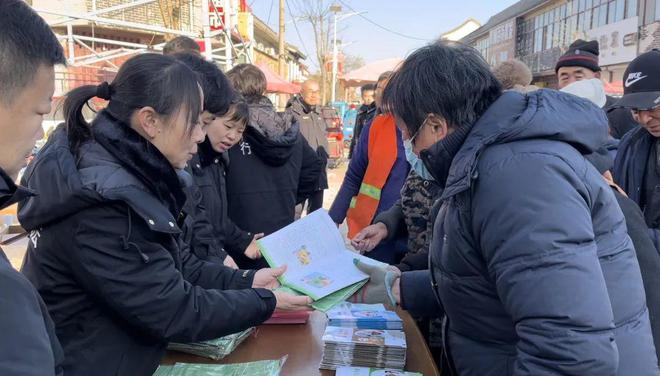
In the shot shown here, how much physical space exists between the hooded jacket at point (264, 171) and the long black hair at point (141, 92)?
1.35m

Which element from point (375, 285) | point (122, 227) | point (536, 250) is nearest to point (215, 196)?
point (375, 285)

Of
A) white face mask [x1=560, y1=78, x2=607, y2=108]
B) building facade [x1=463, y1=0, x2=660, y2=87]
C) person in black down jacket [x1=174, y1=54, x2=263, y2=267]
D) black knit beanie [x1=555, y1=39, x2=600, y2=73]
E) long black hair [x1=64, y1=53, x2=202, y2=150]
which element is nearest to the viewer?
long black hair [x1=64, y1=53, x2=202, y2=150]

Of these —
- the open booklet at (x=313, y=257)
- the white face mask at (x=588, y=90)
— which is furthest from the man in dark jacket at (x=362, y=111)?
the open booklet at (x=313, y=257)

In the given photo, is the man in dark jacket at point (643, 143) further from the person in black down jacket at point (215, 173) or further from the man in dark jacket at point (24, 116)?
the man in dark jacket at point (24, 116)

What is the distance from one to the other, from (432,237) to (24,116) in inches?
40.0

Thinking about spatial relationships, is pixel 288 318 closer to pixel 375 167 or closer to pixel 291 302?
pixel 291 302

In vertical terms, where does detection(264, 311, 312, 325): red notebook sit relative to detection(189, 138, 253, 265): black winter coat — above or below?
below

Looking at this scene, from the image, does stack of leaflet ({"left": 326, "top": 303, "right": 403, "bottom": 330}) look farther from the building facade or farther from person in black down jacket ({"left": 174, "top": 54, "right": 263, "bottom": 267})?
the building facade

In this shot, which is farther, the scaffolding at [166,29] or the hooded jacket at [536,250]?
the scaffolding at [166,29]

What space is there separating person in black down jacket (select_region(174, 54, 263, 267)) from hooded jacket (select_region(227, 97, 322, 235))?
0.62 feet

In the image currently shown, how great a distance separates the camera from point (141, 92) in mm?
1437

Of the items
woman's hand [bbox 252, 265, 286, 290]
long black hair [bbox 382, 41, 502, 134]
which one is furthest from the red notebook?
long black hair [bbox 382, 41, 502, 134]

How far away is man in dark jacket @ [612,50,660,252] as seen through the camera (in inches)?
93.2

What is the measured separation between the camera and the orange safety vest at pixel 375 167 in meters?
3.14
